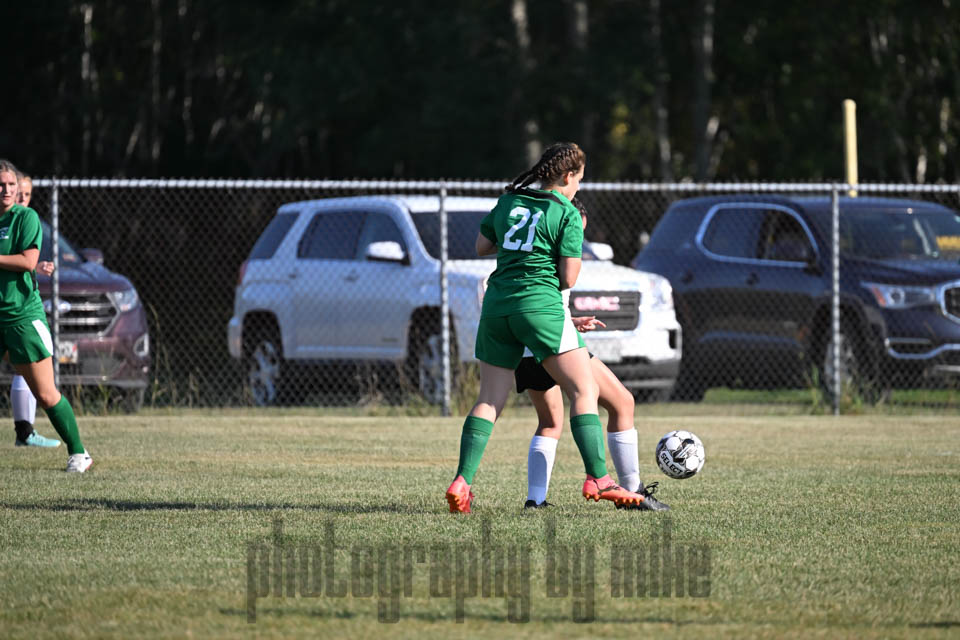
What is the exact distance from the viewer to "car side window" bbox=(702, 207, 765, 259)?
52.0ft

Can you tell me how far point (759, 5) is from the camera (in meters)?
38.0

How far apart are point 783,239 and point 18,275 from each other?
8111 mm

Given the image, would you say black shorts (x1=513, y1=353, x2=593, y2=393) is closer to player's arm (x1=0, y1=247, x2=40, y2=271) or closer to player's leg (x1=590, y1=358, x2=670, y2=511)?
player's leg (x1=590, y1=358, x2=670, y2=511)

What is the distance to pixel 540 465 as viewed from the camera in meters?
7.97

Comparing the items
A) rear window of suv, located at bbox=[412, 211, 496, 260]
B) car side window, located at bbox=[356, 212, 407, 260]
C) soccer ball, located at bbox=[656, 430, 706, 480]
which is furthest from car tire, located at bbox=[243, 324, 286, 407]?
soccer ball, located at bbox=[656, 430, 706, 480]

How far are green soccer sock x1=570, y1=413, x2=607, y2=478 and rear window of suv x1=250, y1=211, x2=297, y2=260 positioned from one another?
8795mm

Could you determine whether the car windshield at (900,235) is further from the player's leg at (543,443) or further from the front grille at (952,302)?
the player's leg at (543,443)

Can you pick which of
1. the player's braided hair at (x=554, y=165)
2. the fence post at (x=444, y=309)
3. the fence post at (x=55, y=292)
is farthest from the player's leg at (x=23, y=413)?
the player's braided hair at (x=554, y=165)

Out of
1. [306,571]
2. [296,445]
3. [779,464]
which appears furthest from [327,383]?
[306,571]

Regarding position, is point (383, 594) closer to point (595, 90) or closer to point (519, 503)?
point (519, 503)

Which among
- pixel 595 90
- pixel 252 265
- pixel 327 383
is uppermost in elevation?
pixel 595 90

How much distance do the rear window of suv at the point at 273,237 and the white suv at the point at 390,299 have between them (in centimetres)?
2

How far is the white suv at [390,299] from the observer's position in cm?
1460

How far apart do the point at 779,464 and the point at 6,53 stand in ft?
93.9
